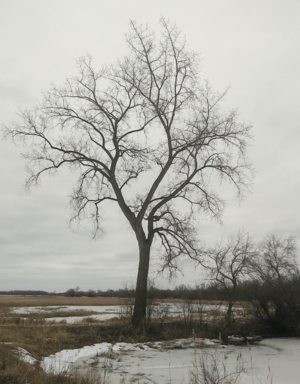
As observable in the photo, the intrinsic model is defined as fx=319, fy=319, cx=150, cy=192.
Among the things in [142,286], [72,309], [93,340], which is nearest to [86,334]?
[93,340]

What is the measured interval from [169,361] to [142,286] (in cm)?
488

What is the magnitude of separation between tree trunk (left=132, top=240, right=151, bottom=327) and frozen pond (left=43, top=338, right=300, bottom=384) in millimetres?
1915

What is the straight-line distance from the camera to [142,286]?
1326cm

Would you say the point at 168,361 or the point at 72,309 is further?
the point at 72,309

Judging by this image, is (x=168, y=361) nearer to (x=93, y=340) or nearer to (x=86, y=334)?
(x=93, y=340)

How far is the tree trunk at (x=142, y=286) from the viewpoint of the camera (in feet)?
42.1

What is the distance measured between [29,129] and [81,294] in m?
64.6

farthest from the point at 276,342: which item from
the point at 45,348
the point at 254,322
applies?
the point at 45,348

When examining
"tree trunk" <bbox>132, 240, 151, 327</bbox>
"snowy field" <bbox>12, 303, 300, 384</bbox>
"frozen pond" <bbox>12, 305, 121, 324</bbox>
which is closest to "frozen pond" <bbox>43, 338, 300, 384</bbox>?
"snowy field" <bbox>12, 303, 300, 384</bbox>

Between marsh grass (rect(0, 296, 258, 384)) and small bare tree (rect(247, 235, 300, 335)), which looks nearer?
marsh grass (rect(0, 296, 258, 384))

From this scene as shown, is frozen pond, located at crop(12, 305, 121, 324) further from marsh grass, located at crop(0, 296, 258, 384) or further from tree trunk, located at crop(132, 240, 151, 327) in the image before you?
marsh grass, located at crop(0, 296, 258, 384)

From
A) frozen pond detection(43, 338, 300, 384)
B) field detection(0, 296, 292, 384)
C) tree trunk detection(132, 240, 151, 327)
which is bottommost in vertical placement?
frozen pond detection(43, 338, 300, 384)

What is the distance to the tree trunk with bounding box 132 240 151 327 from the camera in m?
12.8

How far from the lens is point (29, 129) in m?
15.2
